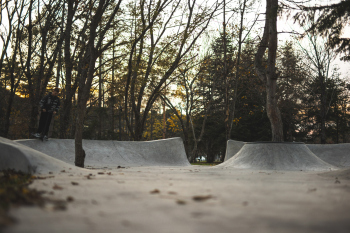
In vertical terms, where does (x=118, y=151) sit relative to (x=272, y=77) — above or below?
below

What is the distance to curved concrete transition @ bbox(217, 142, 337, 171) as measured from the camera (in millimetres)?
9031

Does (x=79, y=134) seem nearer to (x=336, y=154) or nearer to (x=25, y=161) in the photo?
(x=25, y=161)

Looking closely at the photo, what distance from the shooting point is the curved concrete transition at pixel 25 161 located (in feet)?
16.7

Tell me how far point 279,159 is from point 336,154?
13.8 ft

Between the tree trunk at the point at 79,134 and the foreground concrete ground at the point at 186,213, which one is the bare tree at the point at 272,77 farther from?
the foreground concrete ground at the point at 186,213

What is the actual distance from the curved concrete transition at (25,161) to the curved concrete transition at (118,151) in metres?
3.94

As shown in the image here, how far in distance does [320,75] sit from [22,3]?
68.9 ft

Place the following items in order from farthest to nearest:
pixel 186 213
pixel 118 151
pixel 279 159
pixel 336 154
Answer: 1. pixel 336 154
2. pixel 118 151
3. pixel 279 159
4. pixel 186 213

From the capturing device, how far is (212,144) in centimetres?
2955

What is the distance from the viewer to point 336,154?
12.0 m

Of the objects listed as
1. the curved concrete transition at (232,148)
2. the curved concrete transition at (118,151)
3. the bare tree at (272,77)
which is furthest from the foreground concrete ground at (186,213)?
the curved concrete transition at (232,148)

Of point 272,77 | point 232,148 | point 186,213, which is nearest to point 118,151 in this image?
point 232,148

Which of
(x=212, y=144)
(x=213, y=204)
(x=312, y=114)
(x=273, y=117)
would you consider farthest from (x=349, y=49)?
(x=312, y=114)

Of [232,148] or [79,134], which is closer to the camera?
[79,134]
